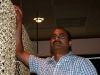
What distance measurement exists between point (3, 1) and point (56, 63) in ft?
2.18

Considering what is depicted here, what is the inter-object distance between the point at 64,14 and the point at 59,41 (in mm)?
1911

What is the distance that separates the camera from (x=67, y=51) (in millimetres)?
1519

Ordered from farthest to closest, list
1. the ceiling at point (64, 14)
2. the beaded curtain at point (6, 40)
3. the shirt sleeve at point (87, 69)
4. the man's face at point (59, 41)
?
the ceiling at point (64, 14) < the man's face at point (59, 41) < the shirt sleeve at point (87, 69) < the beaded curtain at point (6, 40)

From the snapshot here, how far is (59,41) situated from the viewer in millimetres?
1500

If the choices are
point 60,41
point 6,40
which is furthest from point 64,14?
point 6,40

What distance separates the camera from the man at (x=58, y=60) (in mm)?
1297

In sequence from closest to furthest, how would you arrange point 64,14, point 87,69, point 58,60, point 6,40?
point 6,40 < point 87,69 < point 58,60 < point 64,14

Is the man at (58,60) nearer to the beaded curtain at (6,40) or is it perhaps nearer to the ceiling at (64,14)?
the beaded curtain at (6,40)

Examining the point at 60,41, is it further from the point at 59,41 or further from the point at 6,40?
the point at 6,40

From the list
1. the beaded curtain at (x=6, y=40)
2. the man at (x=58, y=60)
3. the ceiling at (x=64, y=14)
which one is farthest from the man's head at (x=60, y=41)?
the ceiling at (x=64, y=14)

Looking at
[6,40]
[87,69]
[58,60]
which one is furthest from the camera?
[58,60]

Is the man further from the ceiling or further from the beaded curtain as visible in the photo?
the ceiling

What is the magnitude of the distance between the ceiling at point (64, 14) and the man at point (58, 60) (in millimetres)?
1509

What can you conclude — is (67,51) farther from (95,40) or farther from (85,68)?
(95,40)
